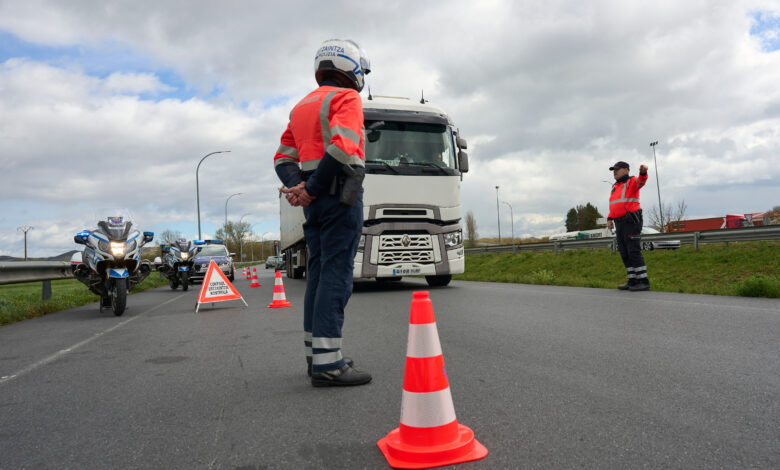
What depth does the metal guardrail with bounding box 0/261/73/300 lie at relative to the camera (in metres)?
9.49

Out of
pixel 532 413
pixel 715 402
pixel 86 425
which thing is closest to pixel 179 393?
pixel 86 425

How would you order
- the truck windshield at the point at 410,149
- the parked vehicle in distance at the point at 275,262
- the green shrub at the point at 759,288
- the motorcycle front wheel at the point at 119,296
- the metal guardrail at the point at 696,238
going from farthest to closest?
the parked vehicle in distance at the point at 275,262, the metal guardrail at the point at 696,238, the truck windshield at the point at 410,149, the motorcycle front wheel at the point at 119,296, the green shrub at the point at 759,288

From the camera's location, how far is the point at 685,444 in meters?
2.31

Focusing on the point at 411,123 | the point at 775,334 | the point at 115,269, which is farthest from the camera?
the point at 411,123

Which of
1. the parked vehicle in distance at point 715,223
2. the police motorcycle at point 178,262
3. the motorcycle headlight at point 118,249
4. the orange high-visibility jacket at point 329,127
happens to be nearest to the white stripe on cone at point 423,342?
the orange high-visibility jacket at point 329,127

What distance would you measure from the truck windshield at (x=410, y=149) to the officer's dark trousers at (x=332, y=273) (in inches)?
278

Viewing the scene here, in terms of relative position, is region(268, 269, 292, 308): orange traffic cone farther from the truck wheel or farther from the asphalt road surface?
the truck wheel

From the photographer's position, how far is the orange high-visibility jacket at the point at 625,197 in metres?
9.89

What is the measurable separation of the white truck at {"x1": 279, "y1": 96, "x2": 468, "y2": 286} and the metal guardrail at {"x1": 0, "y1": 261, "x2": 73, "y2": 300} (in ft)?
16.5

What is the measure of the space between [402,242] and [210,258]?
12265mm

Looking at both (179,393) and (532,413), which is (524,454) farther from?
(179,393)

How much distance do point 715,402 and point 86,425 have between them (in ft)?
10.8

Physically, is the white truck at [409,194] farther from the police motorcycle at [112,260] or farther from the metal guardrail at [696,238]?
the metal guardrail at [696,238]

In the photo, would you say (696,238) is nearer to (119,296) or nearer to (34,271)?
(119,296)
